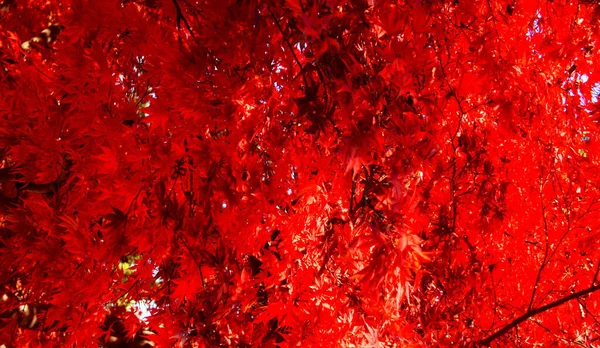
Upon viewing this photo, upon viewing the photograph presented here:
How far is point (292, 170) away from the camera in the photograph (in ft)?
8.41

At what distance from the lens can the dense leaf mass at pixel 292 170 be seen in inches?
61.2

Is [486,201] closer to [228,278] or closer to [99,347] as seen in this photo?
[228,278]

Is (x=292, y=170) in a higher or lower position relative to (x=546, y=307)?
higher

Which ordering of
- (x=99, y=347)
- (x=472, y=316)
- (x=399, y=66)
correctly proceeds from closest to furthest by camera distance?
(x=399, y=66), (x=99, y=347), (x=472, y=316)

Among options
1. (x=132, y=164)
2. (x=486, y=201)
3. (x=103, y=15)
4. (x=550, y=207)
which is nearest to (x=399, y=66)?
(x=132, y=164)

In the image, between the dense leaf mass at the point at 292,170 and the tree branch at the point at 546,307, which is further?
the tree branch at the point at 546,307

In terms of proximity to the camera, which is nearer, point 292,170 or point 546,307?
point 546,307

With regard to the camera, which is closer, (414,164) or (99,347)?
(414,164)

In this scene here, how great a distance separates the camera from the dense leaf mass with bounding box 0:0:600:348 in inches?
61.2

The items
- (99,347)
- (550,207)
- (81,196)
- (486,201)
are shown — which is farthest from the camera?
(550,207)

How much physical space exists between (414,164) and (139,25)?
1116mm

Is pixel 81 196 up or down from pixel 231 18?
down

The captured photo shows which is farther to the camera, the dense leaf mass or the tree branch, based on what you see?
the tree branch

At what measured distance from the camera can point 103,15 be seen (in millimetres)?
1781
